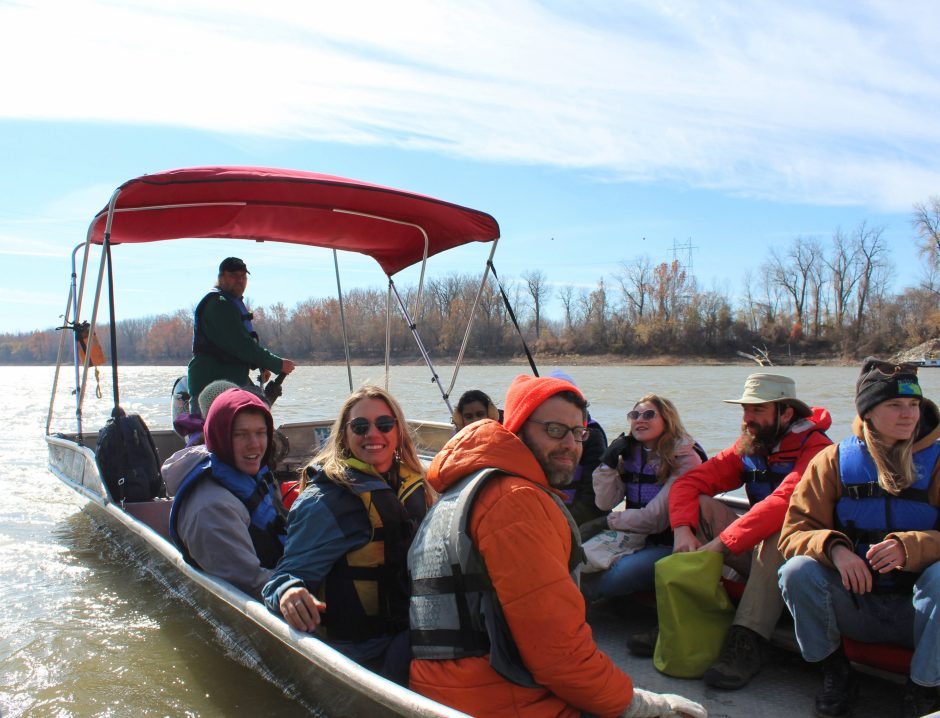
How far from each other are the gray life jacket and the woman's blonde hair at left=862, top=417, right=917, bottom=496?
1339mm

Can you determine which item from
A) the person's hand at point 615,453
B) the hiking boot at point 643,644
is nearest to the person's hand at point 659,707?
the hiking boot at point 643,644

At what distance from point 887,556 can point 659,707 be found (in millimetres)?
1065

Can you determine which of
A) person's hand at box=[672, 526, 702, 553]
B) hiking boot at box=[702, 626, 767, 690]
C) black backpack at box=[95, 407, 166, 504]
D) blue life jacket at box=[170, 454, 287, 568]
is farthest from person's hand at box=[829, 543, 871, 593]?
black backpack at box=[95, 407, 166, 504]

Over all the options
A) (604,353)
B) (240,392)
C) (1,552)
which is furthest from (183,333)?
(240,392)

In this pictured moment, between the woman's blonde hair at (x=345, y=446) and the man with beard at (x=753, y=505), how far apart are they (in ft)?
4.47

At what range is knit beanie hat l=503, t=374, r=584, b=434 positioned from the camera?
1.94 m

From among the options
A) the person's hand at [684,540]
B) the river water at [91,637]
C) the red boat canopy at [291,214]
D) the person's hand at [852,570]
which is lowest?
the river water at [91,637]

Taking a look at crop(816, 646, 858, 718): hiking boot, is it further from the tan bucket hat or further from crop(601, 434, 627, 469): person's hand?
crop(601, 434, 627, 469): person's hand

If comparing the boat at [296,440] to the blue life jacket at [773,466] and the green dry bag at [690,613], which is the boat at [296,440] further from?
the blue life jacket at [773,466]

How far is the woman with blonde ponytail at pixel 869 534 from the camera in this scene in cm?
263

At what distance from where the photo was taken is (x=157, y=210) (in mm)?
5320

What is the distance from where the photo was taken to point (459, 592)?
186 cm

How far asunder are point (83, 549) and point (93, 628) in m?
1.94

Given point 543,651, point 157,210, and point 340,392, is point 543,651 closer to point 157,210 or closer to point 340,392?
point 157,210
